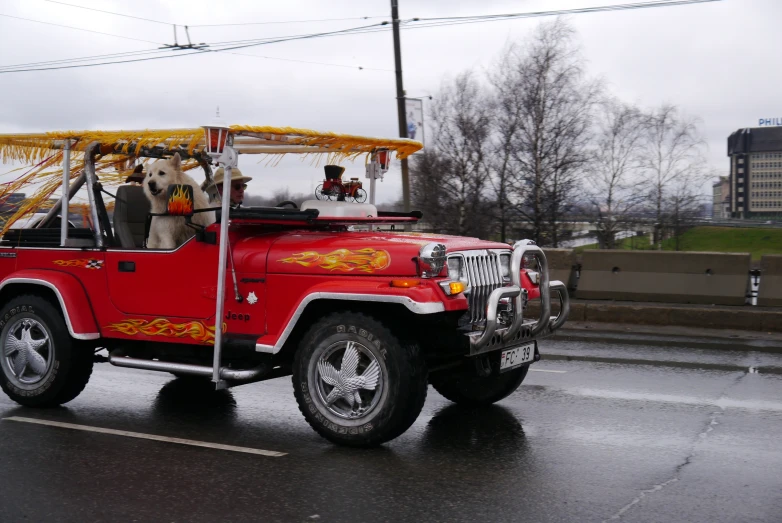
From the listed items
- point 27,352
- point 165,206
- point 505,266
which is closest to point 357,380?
point 505,266

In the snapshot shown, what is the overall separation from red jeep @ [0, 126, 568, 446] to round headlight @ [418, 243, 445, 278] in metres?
0.01

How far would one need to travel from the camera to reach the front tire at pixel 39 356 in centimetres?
708

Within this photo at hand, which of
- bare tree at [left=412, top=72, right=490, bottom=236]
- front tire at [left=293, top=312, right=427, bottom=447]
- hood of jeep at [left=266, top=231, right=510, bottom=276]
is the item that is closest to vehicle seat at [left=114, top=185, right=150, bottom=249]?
hood of jeep at [left=266, top=231, right=510, bottom=276]

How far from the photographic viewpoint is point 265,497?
16.0ft

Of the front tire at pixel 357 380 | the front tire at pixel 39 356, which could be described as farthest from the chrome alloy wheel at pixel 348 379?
the front tire at pixel 39 356

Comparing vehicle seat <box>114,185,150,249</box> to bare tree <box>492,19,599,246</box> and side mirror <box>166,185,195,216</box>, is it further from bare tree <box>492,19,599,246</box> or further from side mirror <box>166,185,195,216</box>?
bare tree <box>492,19,599,246</box>

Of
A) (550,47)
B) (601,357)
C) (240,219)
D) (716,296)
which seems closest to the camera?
(240,219)

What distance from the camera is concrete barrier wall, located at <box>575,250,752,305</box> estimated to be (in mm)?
12445

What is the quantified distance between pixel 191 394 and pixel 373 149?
8.87 ft

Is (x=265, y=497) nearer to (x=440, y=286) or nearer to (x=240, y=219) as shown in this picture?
(x=440, y=286)

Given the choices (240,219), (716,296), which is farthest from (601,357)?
(240,219)

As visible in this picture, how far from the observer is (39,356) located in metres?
7.18

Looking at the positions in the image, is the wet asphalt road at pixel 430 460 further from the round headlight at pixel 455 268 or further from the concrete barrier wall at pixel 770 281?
the concrete barrier wall at pixel 770 281

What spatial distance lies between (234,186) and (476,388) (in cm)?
263
